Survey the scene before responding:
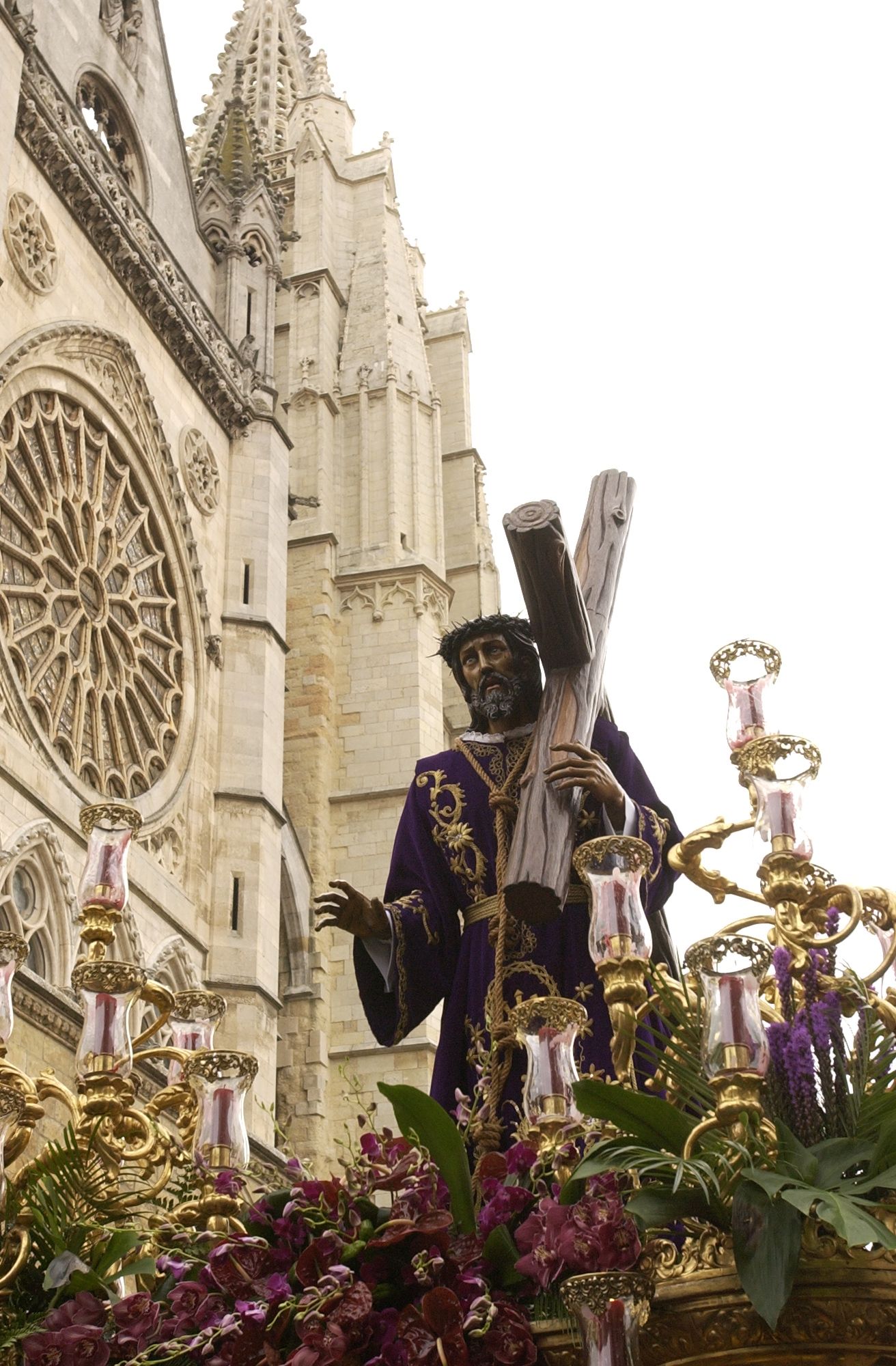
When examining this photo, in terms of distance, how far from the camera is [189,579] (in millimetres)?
16859

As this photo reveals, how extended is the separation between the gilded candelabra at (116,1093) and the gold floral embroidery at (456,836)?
70 cm

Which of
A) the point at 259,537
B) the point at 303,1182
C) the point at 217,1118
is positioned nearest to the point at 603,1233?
the point at 303,1182

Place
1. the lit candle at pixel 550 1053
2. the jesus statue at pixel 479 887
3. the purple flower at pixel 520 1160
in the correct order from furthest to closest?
1. the jesus statue at pixel 479 887
2. the lit candle at pixel 550 1053
3. the purple flower at pixel 520 1160

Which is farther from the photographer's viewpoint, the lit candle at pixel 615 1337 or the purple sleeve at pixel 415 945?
the purple sleeve at pixel 415 945

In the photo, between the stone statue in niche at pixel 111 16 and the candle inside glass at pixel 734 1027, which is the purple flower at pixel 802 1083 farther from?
the stone statue in niche at pixel 111 16

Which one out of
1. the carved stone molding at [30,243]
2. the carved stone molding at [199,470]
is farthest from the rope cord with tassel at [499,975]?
the carved stone molding at [199,470]

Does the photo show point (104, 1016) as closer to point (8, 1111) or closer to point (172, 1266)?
point (8, 1111)

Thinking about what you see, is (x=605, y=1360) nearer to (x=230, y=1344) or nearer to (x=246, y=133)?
(x=230, y=1344)

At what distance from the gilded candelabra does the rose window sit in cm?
1019

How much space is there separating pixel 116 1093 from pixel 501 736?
1.42m

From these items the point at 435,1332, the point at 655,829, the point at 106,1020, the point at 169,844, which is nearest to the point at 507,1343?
the point at 435,1332

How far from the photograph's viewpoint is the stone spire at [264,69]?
3591 centimetres

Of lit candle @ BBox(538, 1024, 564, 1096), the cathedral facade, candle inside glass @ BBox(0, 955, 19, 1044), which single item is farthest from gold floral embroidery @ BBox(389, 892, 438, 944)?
the cathedral facade

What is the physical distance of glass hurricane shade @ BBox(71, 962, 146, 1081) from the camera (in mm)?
3293
